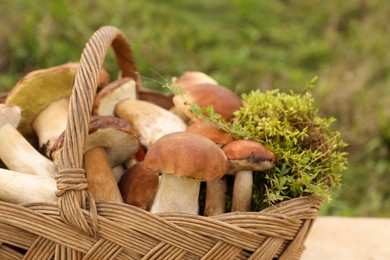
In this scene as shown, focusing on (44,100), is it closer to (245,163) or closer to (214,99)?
(214,99)

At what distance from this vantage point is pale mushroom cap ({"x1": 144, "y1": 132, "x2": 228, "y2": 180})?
1.28 metres

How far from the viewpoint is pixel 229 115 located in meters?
1.63

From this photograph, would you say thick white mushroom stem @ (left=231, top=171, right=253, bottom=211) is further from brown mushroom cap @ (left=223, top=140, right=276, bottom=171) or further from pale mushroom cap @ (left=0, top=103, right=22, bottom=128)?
pale mushroom cap @ (left=0, top=103, right=22, bottom=128)

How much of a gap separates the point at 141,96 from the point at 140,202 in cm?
66

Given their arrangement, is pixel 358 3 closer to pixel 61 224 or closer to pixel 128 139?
pixel 128 139

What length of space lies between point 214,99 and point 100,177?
393 mm

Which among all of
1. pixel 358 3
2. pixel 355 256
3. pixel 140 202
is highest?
pixel 358 3

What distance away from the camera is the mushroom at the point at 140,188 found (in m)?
1.47

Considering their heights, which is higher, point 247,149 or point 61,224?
point 247,149

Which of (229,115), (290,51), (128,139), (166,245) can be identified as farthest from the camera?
(290,51)

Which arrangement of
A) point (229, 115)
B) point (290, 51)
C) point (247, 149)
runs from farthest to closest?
point (290, 51)
point (229, 115)
point (247, 149)

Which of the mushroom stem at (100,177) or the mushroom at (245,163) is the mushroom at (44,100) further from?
the mushroom at (245,163)

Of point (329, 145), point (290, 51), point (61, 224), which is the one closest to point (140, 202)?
point (61, 224)

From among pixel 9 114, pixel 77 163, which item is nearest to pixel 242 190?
pixel 77 163
